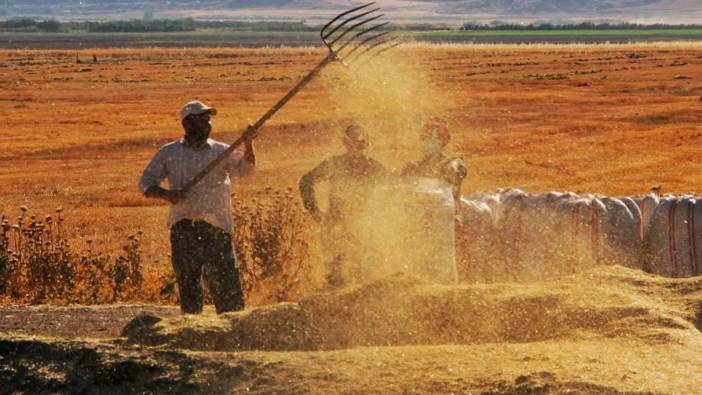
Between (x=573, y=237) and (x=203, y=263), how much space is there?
2.70 m

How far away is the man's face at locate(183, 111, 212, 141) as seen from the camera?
279 inches

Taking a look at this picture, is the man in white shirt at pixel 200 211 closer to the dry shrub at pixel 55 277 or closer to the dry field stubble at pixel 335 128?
the dry field stubble at pixel 335 128

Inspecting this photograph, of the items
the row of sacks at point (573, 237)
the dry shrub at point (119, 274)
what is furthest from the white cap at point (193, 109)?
the dry shrub at point (119, 274)

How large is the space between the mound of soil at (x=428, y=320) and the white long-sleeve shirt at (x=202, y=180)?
7.18 ft

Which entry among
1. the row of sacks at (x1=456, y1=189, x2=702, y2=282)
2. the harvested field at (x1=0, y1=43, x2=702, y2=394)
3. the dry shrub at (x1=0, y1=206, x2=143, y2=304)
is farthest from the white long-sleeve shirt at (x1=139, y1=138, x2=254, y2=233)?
the dry shrub at (x1=0, y1=206, x2=143, y2=304)

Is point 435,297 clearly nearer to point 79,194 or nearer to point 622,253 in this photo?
point 622,253

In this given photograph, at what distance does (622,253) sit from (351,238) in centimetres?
199

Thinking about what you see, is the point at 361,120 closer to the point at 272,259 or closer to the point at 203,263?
the point at 272,259

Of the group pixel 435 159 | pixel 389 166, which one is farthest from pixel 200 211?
pixel 389 166

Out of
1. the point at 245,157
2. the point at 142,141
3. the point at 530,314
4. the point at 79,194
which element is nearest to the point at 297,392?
the point at 530,314

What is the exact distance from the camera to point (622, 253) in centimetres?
854

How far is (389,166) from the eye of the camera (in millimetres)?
14062

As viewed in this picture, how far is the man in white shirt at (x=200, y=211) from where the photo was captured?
707 cm

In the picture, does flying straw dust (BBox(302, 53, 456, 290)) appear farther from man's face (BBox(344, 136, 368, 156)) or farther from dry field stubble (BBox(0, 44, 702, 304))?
dry field stubble (BBox(0, 44, 702, 304))
